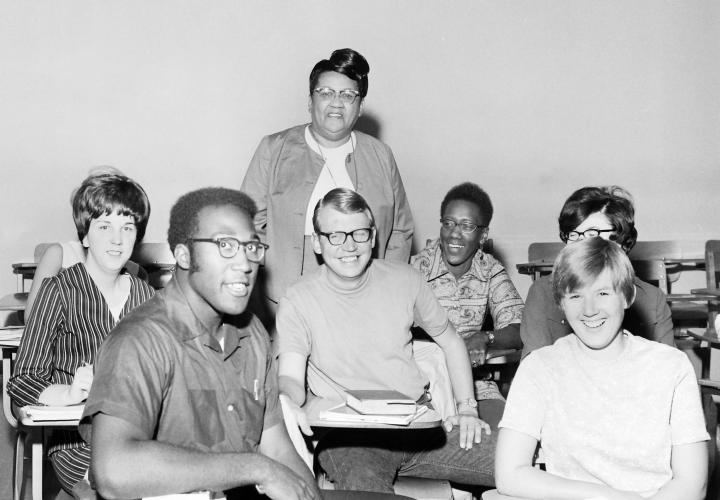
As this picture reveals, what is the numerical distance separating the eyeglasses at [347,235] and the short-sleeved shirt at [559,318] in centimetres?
61

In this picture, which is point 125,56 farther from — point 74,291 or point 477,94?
point 74,291

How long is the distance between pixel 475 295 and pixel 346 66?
1.12m

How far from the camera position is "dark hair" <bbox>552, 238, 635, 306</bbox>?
6.68 feet

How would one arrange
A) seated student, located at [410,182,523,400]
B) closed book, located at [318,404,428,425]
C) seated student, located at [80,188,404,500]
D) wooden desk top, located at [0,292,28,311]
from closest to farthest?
seated student, located at [80,188,404,500], closed book, located at [318,404,428,425], seated student, located at [410,182,523,400], wooden desk top, located at [0,292,28,311]

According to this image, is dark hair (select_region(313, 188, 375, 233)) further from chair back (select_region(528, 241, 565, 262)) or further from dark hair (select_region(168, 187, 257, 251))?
chair back (select_region(528, 241, 565, 262))

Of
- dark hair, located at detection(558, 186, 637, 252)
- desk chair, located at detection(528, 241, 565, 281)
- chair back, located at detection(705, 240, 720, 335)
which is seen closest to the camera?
dark hair, located at detection(558, 186, 637, 252)

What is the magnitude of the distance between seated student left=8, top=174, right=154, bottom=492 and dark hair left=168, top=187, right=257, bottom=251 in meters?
0.62

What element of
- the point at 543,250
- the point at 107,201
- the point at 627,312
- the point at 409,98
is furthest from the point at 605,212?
the point at 409,98

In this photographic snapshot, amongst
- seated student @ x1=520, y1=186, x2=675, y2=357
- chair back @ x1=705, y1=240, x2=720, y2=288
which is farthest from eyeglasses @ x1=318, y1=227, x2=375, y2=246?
chair back @ x1=705, y1=240, x2=720, y2=288

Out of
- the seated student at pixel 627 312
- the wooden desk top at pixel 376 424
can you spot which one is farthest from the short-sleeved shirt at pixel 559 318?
the wooden desk top at pixel 376 424

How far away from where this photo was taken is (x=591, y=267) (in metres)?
2.04

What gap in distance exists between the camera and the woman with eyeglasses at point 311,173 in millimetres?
3352

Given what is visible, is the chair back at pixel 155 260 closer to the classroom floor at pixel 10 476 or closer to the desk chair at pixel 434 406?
the classroom floor at pixel 10 476

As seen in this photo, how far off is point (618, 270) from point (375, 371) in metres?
0.92
